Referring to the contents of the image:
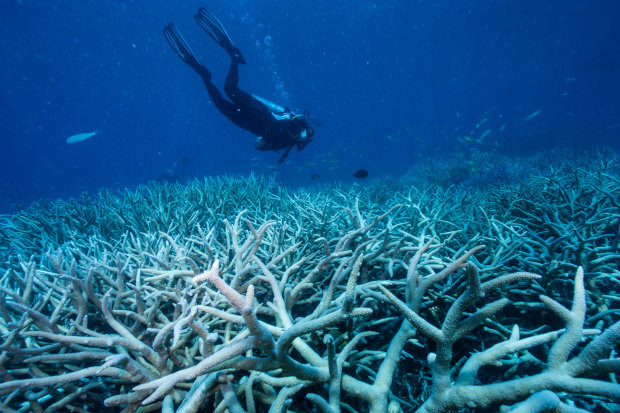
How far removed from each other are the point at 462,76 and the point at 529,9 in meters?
39.5

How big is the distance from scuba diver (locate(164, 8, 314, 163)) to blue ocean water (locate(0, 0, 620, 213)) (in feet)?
33.7

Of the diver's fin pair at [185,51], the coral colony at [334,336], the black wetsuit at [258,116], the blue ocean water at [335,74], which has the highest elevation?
the blue ocean water at [335,74]

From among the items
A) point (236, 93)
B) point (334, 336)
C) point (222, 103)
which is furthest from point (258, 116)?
point (334, 336)

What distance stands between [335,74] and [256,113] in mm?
73457

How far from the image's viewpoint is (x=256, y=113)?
26.6 ft

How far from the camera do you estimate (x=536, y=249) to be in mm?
2836

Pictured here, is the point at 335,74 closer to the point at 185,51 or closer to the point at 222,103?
the point at 185,51

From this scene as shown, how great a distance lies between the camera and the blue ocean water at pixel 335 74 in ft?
115

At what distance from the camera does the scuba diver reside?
801cm

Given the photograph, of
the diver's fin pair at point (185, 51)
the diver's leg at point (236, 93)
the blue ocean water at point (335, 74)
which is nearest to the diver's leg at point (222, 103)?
the diver's leg at point (236, 93)

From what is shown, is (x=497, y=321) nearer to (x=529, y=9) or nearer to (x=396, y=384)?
(x=396, y=384)

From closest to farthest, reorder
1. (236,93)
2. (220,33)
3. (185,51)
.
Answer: (236,93) < (220,33) < (185,51)

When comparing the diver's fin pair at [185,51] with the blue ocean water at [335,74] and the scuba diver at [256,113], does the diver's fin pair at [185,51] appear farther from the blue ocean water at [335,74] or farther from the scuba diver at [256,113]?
the blue ocean water at [335,74]

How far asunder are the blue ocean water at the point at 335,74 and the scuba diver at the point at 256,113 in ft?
33.7
